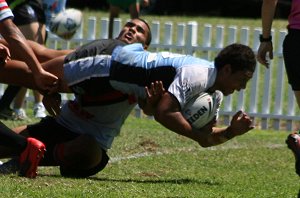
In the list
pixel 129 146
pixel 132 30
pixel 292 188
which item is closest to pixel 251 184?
pixel 292 188

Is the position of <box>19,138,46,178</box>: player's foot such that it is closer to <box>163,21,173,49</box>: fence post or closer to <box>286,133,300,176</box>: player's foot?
<box>286,133,300,176</box>: player's foot

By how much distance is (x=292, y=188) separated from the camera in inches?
325

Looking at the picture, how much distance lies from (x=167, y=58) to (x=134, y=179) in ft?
3.56

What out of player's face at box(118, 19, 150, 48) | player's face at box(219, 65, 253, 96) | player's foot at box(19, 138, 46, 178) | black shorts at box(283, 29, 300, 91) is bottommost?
player's foot at box(19, 138, 46, 178)

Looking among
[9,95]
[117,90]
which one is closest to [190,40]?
[9,95]

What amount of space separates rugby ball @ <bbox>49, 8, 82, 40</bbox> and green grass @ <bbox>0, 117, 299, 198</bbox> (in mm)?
1371

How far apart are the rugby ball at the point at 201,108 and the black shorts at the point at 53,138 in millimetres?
991

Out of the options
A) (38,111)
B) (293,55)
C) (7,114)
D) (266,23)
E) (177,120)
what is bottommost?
(38,111)

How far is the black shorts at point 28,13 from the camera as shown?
12523 mm

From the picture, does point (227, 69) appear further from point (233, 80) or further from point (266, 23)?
point (266, 23)

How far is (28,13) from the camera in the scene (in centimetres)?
1262

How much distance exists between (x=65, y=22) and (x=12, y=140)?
5.17m

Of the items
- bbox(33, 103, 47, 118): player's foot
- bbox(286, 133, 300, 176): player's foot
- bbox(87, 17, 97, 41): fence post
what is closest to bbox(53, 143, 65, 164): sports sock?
bbox(286, 133, 300, 176): player's foot

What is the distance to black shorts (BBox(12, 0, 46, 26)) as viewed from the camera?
12523 mm
